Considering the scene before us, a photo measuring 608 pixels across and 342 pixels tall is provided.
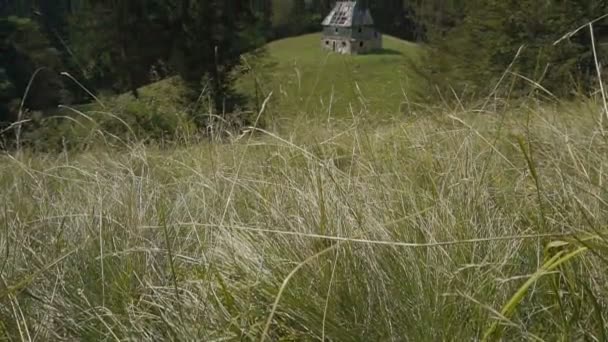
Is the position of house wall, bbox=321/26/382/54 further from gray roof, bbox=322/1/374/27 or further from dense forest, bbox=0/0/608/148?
dense forest, bbox=0/0/608/148

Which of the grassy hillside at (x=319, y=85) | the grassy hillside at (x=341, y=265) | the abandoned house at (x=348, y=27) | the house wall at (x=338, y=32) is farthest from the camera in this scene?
the house wall at (x=338, y=32)

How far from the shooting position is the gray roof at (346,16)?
46.2 m

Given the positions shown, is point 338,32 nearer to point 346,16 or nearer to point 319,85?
point 346,16

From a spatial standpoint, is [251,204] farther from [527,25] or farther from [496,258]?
[527,25]

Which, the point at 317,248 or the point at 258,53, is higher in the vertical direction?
the point at 317,248

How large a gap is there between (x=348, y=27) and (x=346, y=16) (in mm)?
987

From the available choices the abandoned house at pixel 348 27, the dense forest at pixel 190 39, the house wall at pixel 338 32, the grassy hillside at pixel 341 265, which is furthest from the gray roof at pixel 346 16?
the grassy hillside at pixel 341 265

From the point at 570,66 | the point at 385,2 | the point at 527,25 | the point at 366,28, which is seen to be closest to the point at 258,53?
the point at 527,25

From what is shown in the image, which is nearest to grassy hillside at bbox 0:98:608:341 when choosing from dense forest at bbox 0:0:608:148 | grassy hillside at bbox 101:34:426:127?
grassy hillside at bbox 101:34:426:127

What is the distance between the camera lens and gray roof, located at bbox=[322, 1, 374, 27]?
152ft

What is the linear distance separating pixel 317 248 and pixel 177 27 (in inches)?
694

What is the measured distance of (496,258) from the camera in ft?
4.15

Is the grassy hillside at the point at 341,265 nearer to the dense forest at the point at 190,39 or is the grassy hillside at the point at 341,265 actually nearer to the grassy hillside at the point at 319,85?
the grassy hillside at the point at 319,85

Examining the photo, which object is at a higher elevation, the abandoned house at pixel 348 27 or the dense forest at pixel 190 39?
the dense forest at pixel 190 39
